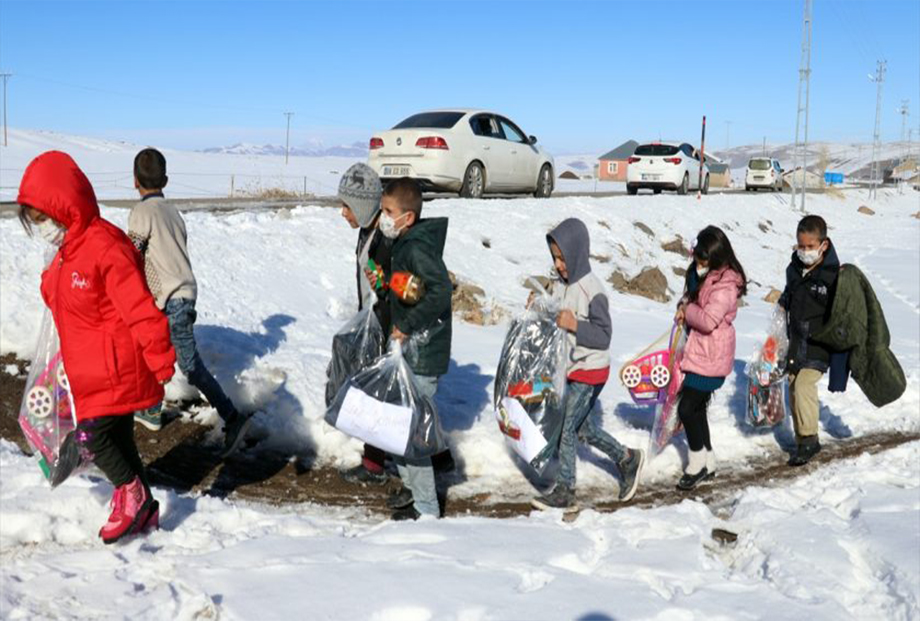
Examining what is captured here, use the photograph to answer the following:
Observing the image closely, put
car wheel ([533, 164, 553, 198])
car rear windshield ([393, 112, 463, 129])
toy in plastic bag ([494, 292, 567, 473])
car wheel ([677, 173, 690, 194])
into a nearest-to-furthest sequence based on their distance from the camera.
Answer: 1. toy in plastic bag ([494, 292, 567, 473])
2. car rear windshield ([393, 112, 463, 129])
3. car wheel ([533, 164, 553, 198])
4. car wheel ([677, 173, 690, 194])

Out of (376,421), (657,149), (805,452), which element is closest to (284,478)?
(376,421)

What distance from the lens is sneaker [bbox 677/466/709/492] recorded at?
19.0 ft

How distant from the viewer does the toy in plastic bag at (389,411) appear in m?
4.68

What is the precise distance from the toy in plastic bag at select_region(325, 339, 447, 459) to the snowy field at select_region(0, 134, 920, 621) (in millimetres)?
426

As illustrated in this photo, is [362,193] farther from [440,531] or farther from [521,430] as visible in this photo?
[440,531]

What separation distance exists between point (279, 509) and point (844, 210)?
134 feet

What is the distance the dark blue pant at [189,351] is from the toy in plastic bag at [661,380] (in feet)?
8.60

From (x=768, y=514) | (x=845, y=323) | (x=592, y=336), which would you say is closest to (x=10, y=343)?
(x=592, y=336)

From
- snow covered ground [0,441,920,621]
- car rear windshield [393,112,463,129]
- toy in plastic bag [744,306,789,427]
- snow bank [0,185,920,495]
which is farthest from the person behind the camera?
car rear windshield [393,112,463,129]

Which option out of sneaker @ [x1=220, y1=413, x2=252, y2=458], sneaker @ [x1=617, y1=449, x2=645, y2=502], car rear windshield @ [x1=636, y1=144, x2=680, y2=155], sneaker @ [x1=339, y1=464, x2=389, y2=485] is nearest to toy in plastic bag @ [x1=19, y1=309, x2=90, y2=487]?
sneaker @ [x1=220, y1=413, x2=252, y2=458]

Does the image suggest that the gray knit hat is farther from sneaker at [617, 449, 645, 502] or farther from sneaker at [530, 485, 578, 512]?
sneaker at [617, 449, 645, 502]

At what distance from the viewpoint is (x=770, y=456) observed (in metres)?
6.67

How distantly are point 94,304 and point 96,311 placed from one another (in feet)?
0.11

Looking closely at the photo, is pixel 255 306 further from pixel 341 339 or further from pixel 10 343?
pixel 341 339
